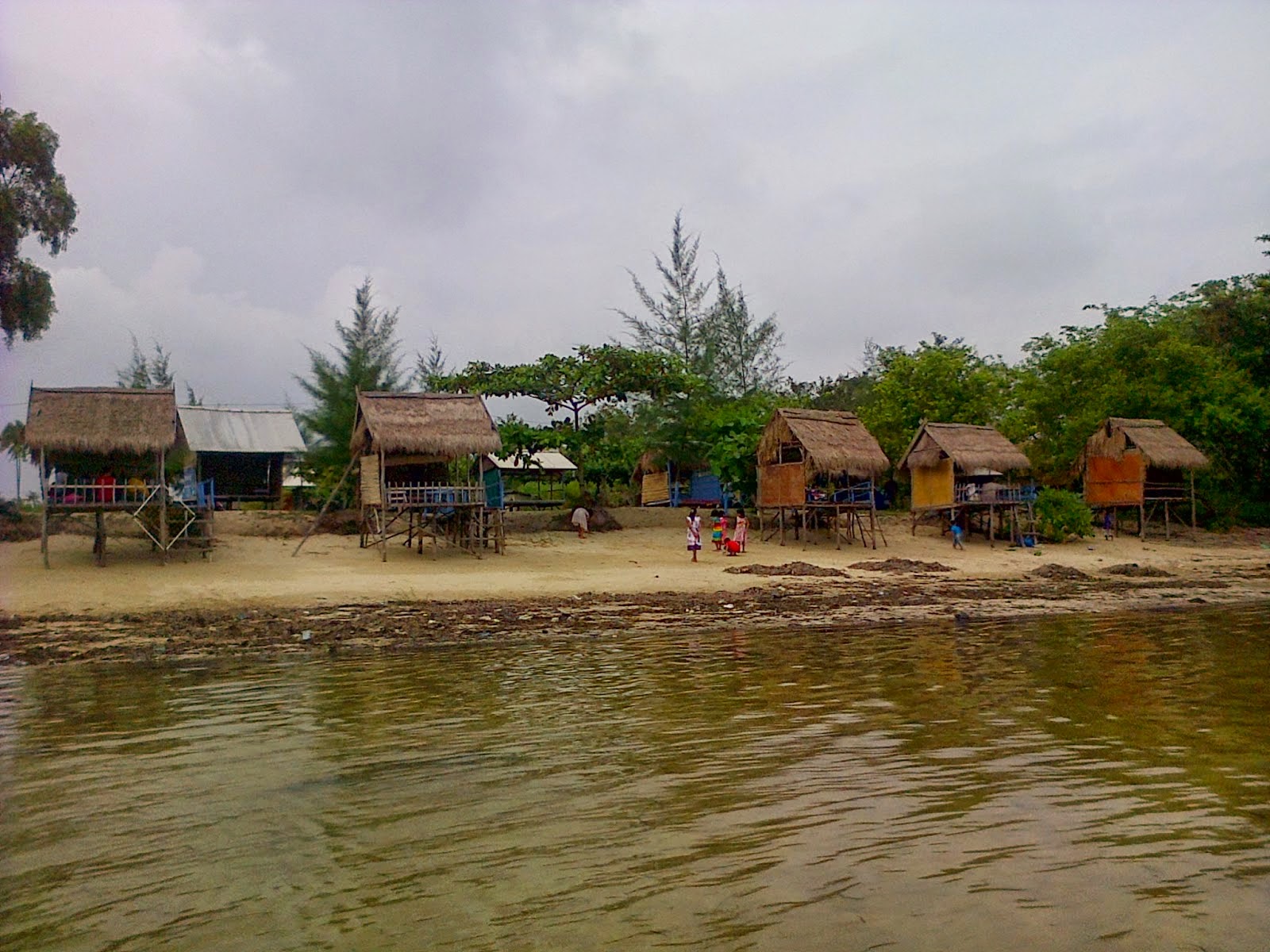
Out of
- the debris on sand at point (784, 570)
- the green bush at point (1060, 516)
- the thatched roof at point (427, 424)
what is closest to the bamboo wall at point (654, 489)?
the green bush at point (1060, 516)

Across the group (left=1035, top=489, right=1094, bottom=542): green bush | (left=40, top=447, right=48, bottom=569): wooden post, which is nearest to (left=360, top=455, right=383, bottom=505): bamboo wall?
(left=40, top=447, right=48, bottom=569): wooden post

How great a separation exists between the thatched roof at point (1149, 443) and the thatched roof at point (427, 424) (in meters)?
17.8

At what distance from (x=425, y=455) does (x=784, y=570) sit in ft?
28.1

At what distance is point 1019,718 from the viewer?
7629 mm

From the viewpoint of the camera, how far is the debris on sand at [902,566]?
2058 centimetres

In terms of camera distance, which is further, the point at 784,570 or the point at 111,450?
the point at 784,570

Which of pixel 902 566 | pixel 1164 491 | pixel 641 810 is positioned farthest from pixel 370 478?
pixel 1164 491

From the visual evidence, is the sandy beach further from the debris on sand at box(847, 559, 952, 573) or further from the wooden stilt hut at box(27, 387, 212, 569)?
the wooden stilt hut at box(27, 387, 212, 569)

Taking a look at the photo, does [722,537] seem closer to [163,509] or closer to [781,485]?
[781,485]

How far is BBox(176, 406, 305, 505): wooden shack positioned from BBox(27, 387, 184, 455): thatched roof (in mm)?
10224

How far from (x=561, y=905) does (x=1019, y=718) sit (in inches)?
181

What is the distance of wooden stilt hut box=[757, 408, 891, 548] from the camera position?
24.5 m

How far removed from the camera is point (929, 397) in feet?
103

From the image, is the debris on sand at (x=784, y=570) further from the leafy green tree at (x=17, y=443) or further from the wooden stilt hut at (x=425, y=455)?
the leafy green tree at (x=17, y=443)
